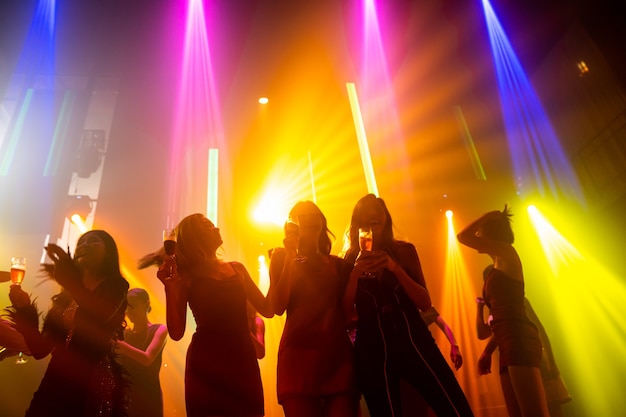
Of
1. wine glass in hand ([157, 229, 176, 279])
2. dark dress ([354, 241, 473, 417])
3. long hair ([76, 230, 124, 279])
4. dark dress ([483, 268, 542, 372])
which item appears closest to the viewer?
dark dress ([354, 241, 473, 417])

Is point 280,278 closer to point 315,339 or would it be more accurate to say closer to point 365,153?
point 315,339

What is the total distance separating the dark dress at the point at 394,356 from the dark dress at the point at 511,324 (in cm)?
112

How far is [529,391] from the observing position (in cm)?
239

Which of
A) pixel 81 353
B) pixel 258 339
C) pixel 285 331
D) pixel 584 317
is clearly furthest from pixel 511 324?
pixel 584 317

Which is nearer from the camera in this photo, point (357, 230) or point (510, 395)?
point (357, 230)

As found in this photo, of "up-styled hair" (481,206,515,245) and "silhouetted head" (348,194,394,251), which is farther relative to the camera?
"up-styled hair" (481,206,515,245)

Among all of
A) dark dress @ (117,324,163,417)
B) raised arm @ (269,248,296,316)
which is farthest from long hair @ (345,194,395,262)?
dark dress @ (117,324,163,417)

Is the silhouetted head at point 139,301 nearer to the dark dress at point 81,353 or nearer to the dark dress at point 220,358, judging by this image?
the dark dress at point 81,353

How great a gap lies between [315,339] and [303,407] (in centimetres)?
32

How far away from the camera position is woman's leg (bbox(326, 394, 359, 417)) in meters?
1.72

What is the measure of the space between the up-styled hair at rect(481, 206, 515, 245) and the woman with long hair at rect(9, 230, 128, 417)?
2.85m

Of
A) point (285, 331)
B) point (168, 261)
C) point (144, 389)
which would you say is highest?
point (168, 261)

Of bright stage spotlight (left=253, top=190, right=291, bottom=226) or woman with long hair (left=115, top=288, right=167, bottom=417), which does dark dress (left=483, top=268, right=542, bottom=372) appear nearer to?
woman with long hair (left=115, top=288, right=167, bottom=417)

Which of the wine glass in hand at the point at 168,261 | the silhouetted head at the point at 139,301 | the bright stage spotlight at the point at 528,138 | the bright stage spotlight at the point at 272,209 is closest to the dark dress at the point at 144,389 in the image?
the silhouetted head at the point at 139,301
